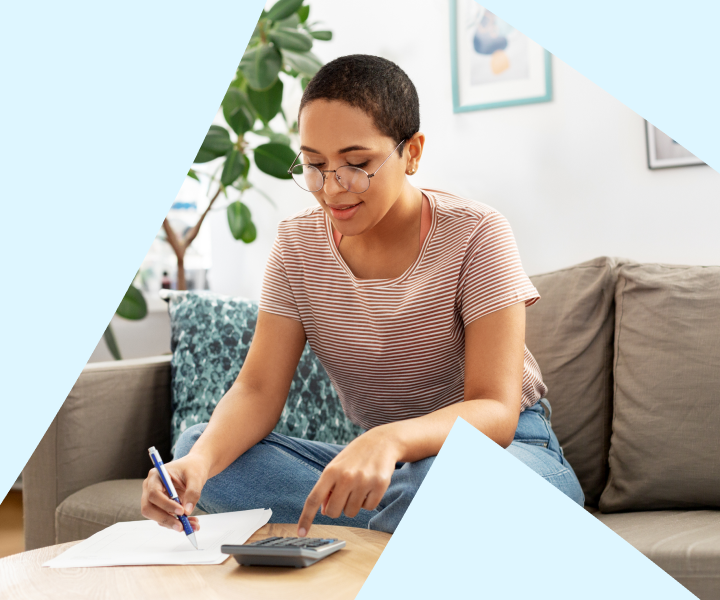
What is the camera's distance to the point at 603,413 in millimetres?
1453

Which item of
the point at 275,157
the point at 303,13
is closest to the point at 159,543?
the point at 275,157

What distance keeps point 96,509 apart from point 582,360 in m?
1.05

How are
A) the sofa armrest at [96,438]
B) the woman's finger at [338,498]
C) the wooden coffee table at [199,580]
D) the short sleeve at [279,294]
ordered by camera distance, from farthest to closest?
the sofa armrest at [96,438], the short sleeve at [279,294], the woman's finger at [338,498], the wooden coffee table at [199,580]

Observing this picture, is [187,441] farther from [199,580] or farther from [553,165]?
[553,165]

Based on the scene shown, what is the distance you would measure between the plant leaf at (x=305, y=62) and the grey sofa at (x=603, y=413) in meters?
0.95

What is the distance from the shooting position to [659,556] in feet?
3.41

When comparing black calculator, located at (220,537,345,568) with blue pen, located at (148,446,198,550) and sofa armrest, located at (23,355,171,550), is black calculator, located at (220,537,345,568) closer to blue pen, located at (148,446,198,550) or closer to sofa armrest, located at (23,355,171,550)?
blue pen, located at (148,446,198,550)

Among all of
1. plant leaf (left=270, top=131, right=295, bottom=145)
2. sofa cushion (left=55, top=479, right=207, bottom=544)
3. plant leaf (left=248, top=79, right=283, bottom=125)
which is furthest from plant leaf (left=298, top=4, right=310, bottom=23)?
sofa cushion (left=55, top=479, right=207, bottom=544)

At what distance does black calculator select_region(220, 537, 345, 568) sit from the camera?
0.71m

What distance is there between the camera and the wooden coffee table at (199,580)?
666 millimetres

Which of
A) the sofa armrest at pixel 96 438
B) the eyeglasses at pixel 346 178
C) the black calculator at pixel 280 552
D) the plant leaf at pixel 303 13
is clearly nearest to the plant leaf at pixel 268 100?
the plant leaf at pixel 303 13

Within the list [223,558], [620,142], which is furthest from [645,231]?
[223,558]

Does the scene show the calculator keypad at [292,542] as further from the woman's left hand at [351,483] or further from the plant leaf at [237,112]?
the plant leaf at [237,112]

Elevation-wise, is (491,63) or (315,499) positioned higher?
(491,63)
